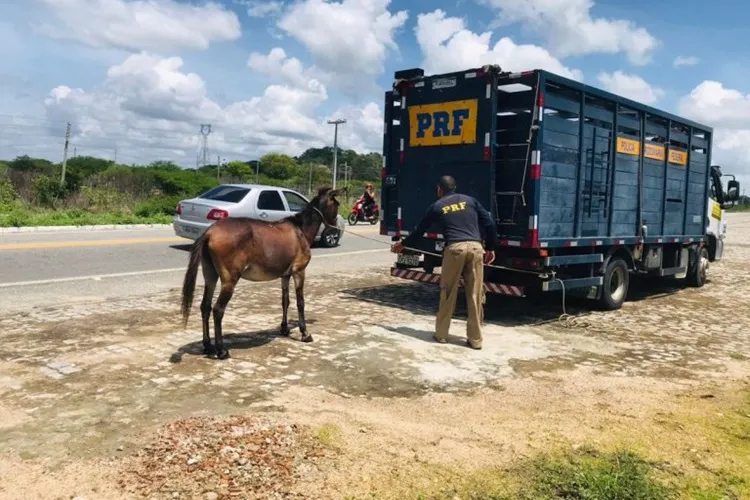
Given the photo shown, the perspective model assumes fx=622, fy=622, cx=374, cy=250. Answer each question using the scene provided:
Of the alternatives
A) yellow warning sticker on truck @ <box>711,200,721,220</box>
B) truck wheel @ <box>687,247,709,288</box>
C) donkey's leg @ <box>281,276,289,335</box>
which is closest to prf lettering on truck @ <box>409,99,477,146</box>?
donkey's leg @ <box>281,276,289,335</box>

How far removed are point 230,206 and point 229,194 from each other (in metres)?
0.64

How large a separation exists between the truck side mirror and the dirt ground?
5849mm

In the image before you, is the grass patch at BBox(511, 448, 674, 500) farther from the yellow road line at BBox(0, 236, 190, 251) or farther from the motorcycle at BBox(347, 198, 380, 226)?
the motorcycle at BBox(347, 198, 380, 226)

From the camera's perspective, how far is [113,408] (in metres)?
4.66

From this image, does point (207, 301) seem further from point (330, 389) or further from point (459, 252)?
point (459, 252)

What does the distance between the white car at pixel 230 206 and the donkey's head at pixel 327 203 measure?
268 inches

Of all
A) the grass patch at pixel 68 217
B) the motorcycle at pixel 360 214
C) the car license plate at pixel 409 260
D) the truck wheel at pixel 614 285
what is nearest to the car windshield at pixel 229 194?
the car license plate at pixel 409 260

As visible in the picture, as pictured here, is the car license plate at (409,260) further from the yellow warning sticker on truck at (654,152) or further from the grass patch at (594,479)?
the grass patch at (594,479)

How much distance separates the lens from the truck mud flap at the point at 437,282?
27.6ft

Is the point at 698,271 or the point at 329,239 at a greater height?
the point at 329,239

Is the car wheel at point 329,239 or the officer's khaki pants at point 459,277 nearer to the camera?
the officer's khaki pants at point 459,277

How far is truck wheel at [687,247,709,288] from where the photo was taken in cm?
1288

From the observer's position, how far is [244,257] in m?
6.25

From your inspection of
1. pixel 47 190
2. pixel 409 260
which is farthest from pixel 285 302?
pixel 47 190
